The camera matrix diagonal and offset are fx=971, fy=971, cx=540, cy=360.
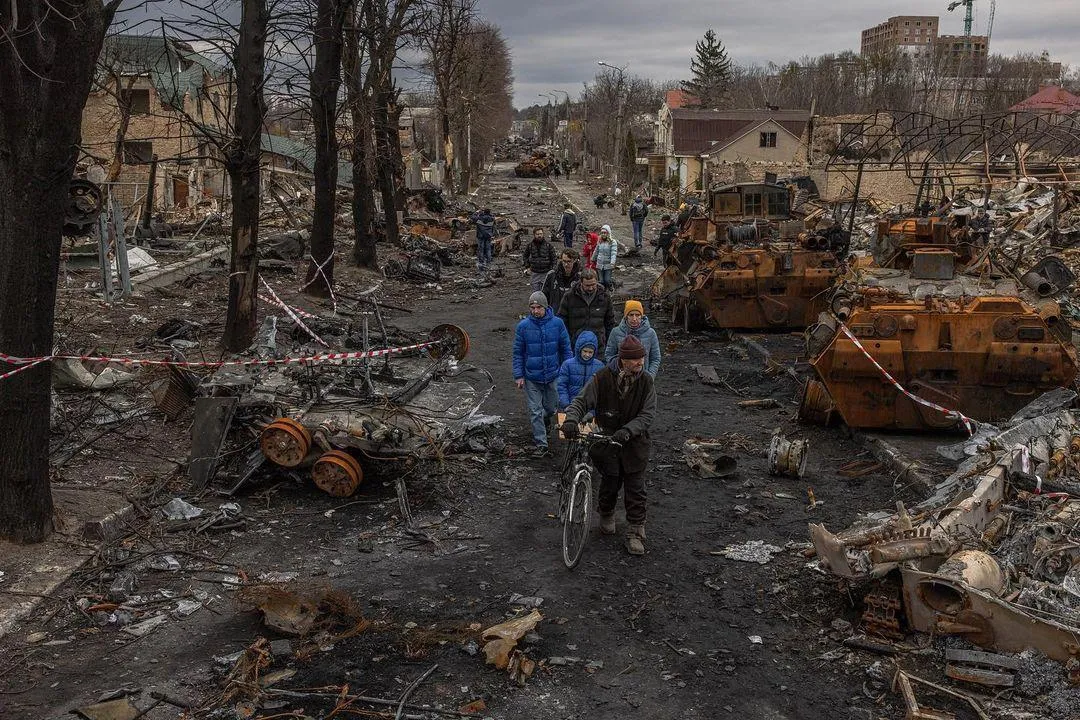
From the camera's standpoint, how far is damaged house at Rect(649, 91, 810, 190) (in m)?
54.8

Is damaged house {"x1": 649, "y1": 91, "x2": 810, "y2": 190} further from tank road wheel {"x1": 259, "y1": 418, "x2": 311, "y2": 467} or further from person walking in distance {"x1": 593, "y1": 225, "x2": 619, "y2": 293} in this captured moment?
tank road wheel {"x1": 259, "y1": 418, "x2": 311, "y2": 467}

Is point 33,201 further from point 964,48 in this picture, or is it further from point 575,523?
point 964,48

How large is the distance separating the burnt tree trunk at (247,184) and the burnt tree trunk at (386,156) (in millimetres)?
10788

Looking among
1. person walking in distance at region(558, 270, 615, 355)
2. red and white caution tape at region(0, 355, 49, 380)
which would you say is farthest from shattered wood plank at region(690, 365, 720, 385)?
red and white caution tape at region(0, 355, 49, 380)

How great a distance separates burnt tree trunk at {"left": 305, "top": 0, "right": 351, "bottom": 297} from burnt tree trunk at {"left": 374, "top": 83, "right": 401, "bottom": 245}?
5.48 metres

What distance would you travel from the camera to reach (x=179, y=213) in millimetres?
30859

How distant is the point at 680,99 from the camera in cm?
8469

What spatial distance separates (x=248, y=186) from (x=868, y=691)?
32.3ft

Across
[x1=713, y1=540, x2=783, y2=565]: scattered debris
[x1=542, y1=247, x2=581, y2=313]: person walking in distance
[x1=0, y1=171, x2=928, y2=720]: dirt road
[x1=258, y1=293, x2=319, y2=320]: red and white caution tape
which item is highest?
[x1=542, y1=247, x2=581, y2=313]: person walking in distance

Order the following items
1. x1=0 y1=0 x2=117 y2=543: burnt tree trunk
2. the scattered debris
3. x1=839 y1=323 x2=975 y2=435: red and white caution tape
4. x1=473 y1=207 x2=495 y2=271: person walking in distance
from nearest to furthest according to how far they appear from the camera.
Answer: x1=0 y1=0 x2=117 y2=543: burnt tree trunk
the scattered debris
x1=839 y1=323 x2=975 y2=435: red and white caution tape
x1=473 y1=207 x2=495 y2=271: person walking in distance

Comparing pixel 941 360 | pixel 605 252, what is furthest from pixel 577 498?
pixel 605 252

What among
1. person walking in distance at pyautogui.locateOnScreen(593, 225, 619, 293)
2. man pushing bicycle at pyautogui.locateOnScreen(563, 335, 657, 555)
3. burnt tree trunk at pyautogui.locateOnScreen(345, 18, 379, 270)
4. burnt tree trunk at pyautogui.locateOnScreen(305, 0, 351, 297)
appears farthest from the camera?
burnt tree trunk at pyautogui.locateOnScreen(345, 18, 379, 270)

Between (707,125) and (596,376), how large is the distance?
56313 millimetres

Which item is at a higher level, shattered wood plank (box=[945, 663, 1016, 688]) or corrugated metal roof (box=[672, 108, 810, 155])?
corrugated metal roof (box=[672, 108, 810, 155])
